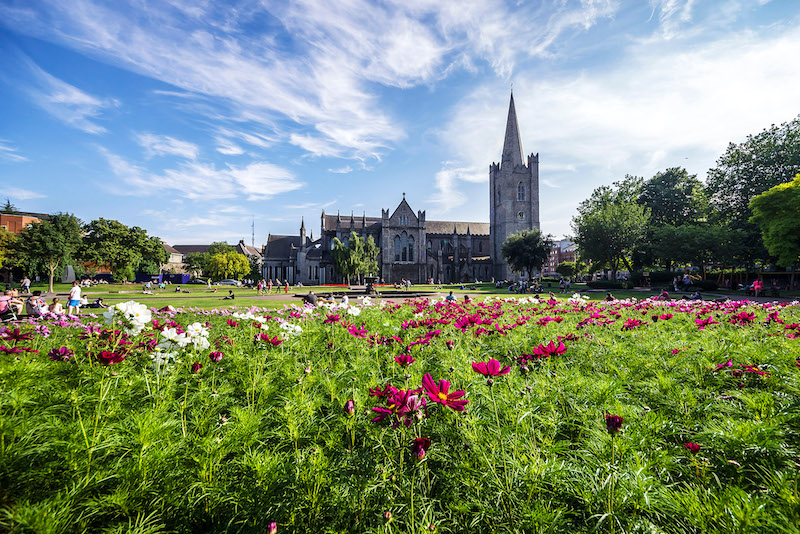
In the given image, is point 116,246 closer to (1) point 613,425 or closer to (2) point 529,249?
(2) point 529,249

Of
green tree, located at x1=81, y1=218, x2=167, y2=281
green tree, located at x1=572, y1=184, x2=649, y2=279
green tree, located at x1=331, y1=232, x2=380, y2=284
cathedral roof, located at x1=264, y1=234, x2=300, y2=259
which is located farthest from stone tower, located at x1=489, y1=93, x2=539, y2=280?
green tree, located at x1=81, y1=218, x2=167, y2=281

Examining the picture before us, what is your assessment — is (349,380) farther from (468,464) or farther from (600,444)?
(600,444)

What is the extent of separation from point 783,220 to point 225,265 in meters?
81.1

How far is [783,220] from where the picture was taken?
26.7 meters

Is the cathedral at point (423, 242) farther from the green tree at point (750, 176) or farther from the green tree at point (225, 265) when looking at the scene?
the green tree at point (750, 176)

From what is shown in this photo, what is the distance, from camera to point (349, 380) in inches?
165

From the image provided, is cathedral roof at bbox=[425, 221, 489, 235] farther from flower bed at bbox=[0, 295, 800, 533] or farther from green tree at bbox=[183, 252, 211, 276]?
flower bed at bbox=[0, 295, 800, 533]

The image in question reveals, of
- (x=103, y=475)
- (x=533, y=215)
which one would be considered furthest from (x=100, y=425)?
(x=533, y=215)

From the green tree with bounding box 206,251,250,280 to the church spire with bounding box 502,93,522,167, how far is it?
6150 centimetres

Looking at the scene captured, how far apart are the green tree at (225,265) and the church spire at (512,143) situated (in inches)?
2421

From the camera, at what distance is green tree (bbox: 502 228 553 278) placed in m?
51.4

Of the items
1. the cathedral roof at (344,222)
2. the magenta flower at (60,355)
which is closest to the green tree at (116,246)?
the cathedral roof at (344,222)

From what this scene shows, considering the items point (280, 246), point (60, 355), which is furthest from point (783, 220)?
point (280, 246)

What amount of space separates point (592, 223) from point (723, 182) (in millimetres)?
19078
